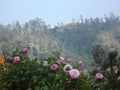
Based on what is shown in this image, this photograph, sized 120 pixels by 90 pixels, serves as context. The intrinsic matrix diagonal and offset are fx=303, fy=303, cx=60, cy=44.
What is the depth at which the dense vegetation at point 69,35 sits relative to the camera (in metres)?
114

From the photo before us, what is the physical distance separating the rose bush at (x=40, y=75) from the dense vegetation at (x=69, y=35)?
10144 centimetres

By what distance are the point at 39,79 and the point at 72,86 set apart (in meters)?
0.50

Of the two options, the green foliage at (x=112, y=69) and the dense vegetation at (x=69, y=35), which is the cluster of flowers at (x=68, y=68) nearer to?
the green foliage at (x=112, y=69)

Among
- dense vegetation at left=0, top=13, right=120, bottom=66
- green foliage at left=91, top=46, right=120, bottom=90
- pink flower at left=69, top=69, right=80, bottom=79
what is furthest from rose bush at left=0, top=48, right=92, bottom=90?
dense vegetation at left=0, top=13, right=120, bottom=66

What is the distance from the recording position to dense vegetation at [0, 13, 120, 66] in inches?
4473

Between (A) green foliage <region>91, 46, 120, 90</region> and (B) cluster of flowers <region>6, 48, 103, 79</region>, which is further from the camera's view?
(A) green foliage <region>91, 46, 120, 90</region>

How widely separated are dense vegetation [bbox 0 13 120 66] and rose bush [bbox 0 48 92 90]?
101437mm

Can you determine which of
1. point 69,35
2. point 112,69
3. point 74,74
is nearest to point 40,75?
point 74,74

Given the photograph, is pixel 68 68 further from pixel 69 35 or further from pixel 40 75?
pixel 69 35

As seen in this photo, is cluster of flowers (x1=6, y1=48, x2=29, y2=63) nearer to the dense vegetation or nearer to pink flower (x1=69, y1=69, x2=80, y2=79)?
pink flower (x1=69, y1=69, x2=80, y2=79)

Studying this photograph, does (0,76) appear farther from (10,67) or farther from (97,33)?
(97,33)

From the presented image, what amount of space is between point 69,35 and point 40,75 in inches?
5011

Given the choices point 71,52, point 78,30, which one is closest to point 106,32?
point 78,30

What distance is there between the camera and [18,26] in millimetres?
121750
